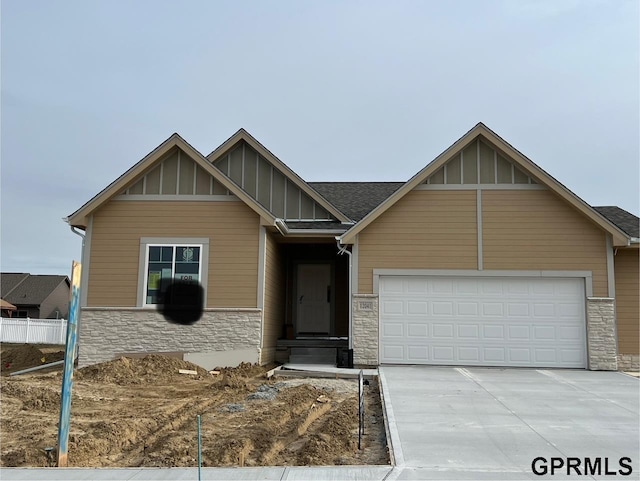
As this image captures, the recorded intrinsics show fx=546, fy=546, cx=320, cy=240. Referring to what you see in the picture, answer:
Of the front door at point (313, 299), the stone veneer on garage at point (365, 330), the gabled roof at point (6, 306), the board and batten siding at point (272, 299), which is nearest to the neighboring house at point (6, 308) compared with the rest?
the gabled roof at point (6, 306)

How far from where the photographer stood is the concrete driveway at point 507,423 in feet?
17.8

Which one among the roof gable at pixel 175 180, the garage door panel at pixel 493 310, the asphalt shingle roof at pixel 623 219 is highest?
the roof gable at pixel 175 180

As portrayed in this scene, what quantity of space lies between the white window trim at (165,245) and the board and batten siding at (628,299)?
34.5 feet

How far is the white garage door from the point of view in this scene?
13.4 m

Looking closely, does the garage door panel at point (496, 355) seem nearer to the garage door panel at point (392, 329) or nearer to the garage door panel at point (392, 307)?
the garage door panel at point (392, 329)

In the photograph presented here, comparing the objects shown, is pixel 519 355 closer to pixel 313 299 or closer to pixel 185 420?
pixel 313 299

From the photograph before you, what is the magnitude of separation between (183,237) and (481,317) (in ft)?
25.7

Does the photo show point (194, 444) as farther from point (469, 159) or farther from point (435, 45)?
point (435, 45)

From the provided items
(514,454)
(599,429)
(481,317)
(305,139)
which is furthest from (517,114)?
(514,454)

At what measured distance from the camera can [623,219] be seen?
50.4 feet

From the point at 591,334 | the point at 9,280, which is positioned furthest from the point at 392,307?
the point at 9,280

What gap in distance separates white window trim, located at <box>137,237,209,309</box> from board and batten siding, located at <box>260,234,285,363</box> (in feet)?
5.09

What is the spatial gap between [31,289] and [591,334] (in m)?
41.2

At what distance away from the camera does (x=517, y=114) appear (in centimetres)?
1762
